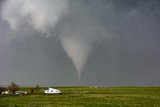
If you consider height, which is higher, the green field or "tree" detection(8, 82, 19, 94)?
"tree" detection(8, 82, 19, 94)

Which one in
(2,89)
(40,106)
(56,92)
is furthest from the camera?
(2,89)

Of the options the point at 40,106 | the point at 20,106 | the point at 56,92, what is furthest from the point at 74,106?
the point at 56,92

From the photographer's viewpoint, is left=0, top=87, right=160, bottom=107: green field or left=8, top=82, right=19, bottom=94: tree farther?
left=8, top=82, right=19, bottom=94: tree

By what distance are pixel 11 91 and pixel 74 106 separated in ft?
251

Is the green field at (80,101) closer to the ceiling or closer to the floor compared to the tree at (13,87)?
closer to the floor

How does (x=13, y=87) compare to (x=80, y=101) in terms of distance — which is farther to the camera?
(x=13, y=87)

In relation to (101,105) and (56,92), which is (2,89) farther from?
(101,105)

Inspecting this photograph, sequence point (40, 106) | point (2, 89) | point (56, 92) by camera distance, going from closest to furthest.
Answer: point (40, 106) < point (56, 92) < point (2, 89)

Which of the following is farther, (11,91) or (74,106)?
(11,91)

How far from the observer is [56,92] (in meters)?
137

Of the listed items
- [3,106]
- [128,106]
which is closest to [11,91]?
[3,106]

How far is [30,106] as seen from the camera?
68.6m

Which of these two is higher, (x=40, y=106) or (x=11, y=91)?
(x=11, y=91)

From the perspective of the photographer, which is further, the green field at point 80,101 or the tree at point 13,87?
the tree at point 13,87
